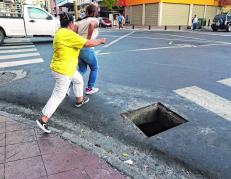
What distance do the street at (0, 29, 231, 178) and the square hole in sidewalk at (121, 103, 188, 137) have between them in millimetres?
135

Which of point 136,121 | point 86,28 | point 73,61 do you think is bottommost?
A: point 136,121

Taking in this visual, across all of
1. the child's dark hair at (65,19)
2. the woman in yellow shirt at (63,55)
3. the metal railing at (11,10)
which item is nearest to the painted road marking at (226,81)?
the woman in yellow shirt at (63,55)

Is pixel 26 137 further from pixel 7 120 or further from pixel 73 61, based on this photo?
pixel 73 61

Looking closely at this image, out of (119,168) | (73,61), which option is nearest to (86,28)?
(73,61)

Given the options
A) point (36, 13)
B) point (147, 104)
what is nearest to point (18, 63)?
point (147, 104)

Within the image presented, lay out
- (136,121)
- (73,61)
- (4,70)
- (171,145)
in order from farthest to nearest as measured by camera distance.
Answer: (4,70), (136,121), (73,61), (171,145)

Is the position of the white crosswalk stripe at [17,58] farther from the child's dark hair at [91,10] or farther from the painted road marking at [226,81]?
the painted road marking at [226,81]

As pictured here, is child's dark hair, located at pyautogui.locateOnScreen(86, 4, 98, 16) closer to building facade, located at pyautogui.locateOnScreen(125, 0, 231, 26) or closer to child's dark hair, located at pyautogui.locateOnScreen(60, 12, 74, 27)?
child's dark hair, located at pyautogui.locateOnScreen(60, 12, 74, 27)

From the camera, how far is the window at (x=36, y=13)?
13376 millimetres

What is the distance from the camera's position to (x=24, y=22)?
42.9 feet

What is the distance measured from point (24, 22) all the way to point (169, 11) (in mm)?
26185

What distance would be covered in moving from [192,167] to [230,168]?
0.42 m

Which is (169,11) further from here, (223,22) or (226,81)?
(226,81)

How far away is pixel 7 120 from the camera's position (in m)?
3.99
